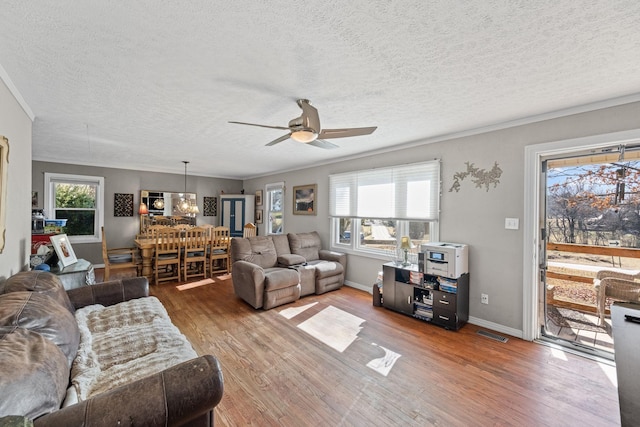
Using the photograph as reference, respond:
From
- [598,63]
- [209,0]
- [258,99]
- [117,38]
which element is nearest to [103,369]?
[117,38]

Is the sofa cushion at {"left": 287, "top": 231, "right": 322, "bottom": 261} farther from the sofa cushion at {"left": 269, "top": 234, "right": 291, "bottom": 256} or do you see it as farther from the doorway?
the doorway

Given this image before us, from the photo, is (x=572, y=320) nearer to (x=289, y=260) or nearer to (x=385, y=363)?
(x=385, y=363)

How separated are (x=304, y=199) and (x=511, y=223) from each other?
3.85 metres

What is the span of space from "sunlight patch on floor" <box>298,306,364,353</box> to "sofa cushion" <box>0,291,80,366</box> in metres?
2.05

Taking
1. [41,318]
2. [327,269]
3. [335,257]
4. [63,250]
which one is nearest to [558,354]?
[327,269]

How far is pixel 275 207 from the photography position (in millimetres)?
7043

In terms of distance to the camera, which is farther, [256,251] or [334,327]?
[256,251]

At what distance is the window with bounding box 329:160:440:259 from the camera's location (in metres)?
3.78

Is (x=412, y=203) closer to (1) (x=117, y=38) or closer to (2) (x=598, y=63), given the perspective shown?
(2) (x=598, y=63)

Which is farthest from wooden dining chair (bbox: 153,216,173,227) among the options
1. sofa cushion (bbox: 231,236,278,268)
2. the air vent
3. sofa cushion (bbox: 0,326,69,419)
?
the air vent

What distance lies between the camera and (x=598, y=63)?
70.7 inches

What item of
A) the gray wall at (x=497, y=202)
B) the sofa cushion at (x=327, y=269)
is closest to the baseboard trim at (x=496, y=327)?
the gray wall at (x=497, y=202)

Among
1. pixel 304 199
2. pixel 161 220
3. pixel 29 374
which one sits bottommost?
pixel 29 374

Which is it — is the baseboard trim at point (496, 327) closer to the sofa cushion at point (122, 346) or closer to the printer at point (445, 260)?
the printer at point (445, 260)
